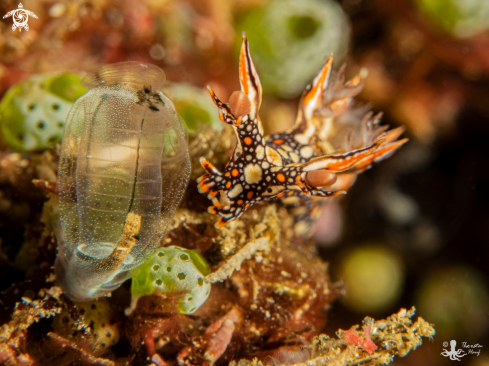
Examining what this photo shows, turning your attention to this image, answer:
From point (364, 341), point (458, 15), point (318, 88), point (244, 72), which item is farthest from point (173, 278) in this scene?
point (458, 15)

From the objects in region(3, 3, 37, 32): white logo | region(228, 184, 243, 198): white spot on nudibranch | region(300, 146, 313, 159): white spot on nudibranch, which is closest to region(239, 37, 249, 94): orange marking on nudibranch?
region(228, 184, 243, 198): white spot on nudibranch

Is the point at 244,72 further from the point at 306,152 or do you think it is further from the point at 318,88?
the point at 318,88

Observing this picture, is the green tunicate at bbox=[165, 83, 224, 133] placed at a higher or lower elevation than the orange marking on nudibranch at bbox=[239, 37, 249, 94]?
lower

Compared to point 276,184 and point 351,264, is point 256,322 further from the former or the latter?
point 351,264

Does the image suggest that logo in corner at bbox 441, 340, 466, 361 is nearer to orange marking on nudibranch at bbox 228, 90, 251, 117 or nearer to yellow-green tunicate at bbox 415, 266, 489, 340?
yellow-green tunicate at bbox 415, 266, 489, 340

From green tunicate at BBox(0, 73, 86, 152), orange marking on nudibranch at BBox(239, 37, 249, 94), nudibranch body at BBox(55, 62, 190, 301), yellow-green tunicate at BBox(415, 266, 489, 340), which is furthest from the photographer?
yellow-green tunicate at BBox(415, 266, 489, 340)

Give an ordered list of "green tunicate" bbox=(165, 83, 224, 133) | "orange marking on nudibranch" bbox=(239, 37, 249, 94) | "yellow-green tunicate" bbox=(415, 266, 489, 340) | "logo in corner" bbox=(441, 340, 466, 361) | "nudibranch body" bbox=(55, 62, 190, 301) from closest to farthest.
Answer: "nudibranch body" bbox=(55, 62, 190, 301)
"orange marking on nudibranch" bbox=(239, 37, 249, 94)
"green tunicate" bbox=(165, 83, 224, 133)
"logo in corner" bbox=(441, 340, 466, 361)
"yellow-green tunicate" bbox=(415, 266, 489, 340)

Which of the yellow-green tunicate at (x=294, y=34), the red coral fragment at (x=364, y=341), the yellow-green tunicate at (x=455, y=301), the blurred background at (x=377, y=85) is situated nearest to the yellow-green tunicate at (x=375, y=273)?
the blurred background at (x=377, y=85)

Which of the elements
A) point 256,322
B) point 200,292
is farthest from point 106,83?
point 256,322
